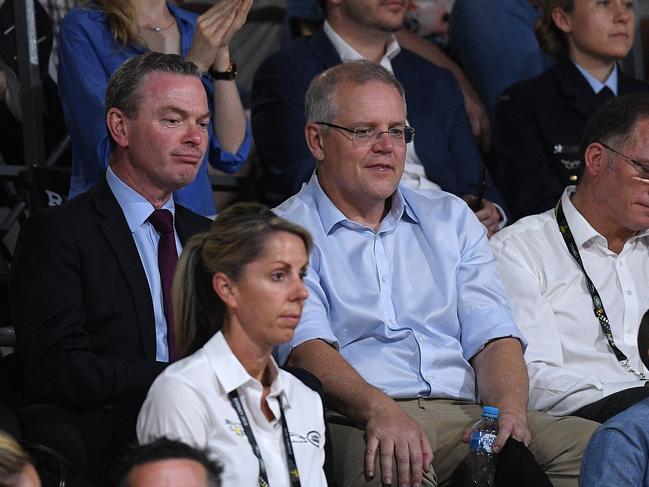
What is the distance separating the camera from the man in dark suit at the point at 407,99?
4.77 m

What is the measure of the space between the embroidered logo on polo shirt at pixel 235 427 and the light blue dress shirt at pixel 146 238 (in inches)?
28.5

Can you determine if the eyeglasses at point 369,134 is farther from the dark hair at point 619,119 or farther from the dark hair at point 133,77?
the dark hair at point 619,119

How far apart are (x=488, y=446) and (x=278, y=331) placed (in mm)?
Result: 810

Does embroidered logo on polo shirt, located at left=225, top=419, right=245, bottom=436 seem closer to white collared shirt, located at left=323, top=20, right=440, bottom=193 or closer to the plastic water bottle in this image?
the plastic water bottle

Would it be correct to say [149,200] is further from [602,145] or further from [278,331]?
[602,145]

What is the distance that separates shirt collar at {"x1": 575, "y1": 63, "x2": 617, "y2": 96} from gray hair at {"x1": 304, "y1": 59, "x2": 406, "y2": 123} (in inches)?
65.9

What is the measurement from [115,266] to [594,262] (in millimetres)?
1651

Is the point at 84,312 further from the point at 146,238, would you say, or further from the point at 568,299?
the point at 568,299

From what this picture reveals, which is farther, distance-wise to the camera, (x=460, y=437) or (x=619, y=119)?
(x=619, y=119)

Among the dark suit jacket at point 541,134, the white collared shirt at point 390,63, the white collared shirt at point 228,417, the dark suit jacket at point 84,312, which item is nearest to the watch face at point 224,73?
the white collared shirt at point 390,63

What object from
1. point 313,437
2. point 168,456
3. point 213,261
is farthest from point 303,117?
point 168,456

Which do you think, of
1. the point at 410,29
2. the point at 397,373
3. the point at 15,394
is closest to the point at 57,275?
the point at 15,394

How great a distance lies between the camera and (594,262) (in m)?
4.21

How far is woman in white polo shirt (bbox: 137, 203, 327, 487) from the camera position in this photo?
2.73 meters
